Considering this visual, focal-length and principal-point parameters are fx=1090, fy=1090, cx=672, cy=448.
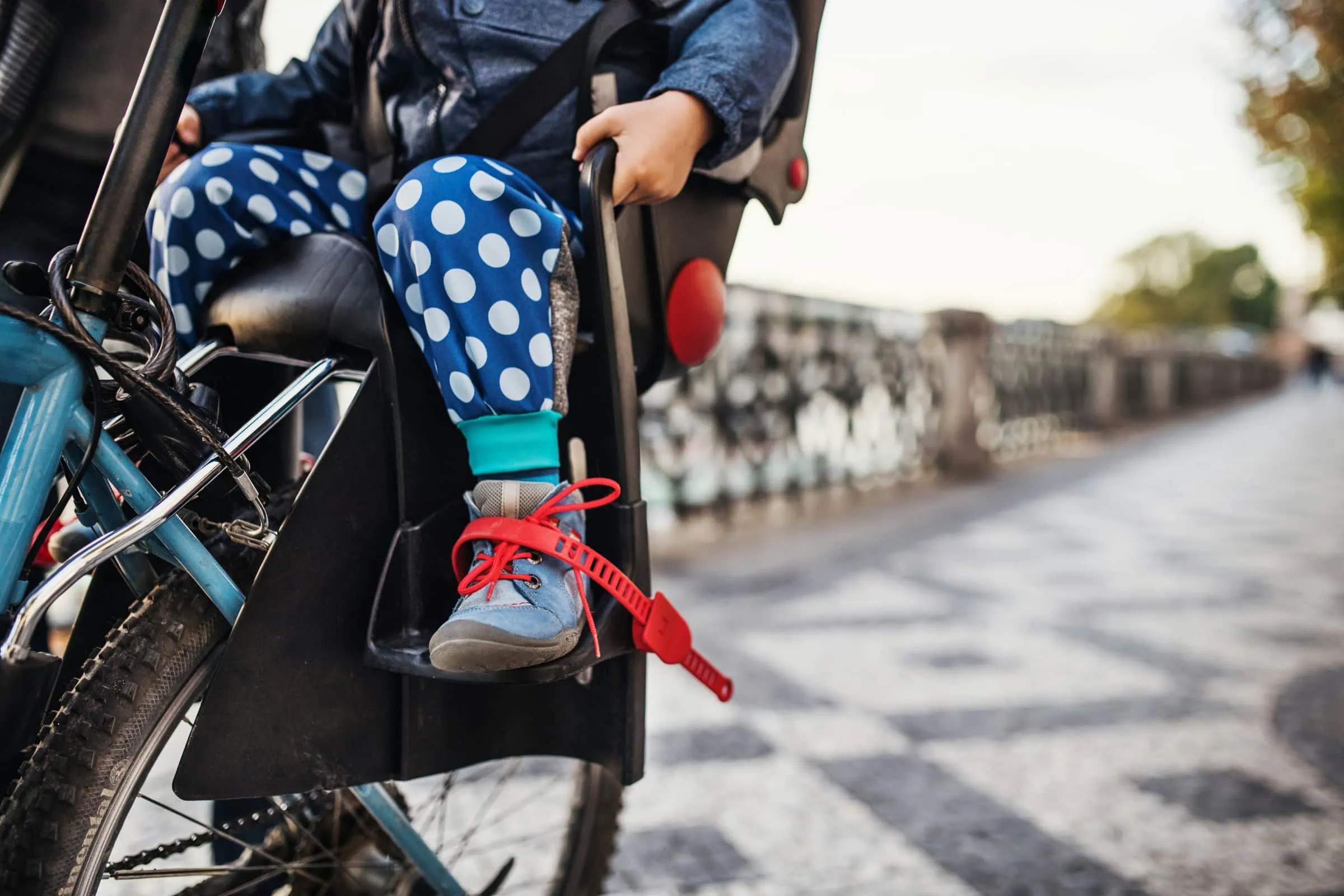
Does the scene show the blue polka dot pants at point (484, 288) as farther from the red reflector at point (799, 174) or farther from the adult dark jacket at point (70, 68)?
the red reflector at point (799, 174)

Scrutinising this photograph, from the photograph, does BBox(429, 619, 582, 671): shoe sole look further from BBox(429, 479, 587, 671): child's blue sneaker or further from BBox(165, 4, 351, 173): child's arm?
BBox(165, 4, 351, 173): child's arm

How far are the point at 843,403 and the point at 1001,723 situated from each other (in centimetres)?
449

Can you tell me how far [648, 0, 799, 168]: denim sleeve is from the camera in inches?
45.8

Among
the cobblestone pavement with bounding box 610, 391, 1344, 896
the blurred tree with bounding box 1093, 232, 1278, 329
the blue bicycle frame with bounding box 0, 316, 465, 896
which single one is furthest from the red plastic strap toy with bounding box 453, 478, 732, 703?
the blurred tree with bounding box 1093, 232, 1278, 329

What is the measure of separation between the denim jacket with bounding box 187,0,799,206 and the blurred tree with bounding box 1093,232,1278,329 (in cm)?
8074

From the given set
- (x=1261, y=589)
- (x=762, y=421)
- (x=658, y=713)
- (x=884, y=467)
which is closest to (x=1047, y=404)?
(x=884, y=467)

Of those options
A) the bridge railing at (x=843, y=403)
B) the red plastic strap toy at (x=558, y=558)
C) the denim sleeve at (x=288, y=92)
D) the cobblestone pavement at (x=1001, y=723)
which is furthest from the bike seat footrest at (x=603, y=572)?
the bridge railing at (x=843, y=403)

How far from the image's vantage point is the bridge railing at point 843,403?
19.2 ft

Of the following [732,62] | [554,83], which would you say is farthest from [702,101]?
[554,83]

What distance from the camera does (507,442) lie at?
3.55 ft

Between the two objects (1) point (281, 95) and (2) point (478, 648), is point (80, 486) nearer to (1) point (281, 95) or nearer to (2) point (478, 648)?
(2) point (478, 648)

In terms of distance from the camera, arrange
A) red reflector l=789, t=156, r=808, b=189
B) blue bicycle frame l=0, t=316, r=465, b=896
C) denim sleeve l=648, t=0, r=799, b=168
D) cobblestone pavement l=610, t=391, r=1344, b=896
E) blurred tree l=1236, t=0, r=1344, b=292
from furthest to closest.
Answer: blurred tree l=1236, t=0, r=1344, b=292
cobblestone pavement l=610, t=391, r=1344, b=896
red reflector l=789, t=156, r=808, b=189
denim sleeve l=648, t=0, r=799, b=168
blue bicycle frame l=0, t=316, r=465, b=896

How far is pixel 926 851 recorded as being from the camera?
7.05 ft

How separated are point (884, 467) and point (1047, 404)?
15.1ft
